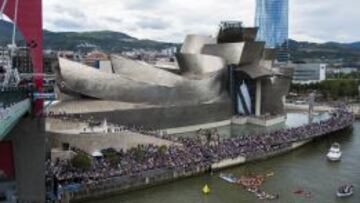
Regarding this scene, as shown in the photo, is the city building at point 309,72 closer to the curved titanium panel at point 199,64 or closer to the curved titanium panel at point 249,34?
the curved titanium panel at point 249,34

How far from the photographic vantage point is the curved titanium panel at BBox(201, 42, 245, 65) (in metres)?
68.4

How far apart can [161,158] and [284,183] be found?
363 inches

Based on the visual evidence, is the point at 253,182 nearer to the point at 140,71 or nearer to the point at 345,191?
the point at 345,191

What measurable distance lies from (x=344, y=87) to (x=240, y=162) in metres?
75.1

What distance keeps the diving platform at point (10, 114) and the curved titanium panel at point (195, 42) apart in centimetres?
4562

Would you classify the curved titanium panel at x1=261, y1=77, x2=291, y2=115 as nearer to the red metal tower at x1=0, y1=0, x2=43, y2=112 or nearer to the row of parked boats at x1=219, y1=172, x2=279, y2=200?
the row of parked boats at x1=219, y1=172, x2=279, y2=200

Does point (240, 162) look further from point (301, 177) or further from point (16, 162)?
point (16, 162)

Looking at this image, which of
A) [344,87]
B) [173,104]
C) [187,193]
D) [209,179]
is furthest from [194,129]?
[344,87]

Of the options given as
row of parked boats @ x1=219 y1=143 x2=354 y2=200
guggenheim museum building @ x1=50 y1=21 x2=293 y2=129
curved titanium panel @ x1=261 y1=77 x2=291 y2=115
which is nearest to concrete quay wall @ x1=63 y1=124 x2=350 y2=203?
row of parked boats @ x1=219 y1=143 x2=354 y2=200

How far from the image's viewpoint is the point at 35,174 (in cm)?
3006

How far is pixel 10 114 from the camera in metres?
22.1

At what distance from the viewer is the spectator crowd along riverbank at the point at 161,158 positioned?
37219 millimetres

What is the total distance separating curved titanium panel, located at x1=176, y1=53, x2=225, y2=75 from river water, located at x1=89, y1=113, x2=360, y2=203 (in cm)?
1564

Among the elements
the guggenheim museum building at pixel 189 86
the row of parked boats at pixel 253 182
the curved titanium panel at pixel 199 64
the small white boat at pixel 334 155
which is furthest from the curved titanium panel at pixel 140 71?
the row of parked boats at pixel 253 182
